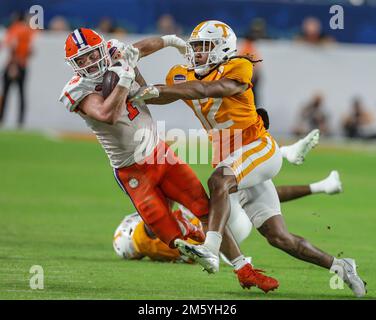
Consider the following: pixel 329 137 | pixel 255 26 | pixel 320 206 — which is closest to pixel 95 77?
pixel 320 206

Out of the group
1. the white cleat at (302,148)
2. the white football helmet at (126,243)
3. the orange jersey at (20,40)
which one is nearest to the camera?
the white cleat at (302,148)

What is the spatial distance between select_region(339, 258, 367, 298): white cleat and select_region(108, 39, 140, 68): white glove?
2.16 m

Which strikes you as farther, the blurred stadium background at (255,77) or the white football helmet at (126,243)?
the blurred stadium background at (255,77)

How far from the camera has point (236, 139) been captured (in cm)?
835

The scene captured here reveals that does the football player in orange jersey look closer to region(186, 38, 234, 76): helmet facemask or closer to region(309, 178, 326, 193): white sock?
region(186, 38, 234, 76): helmet facemask

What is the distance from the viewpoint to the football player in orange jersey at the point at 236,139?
26.2ft

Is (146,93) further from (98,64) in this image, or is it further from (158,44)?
(158,44)

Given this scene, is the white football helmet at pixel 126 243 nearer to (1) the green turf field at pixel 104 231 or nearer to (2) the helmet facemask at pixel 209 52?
(1) the green turf field at pixel 104 231

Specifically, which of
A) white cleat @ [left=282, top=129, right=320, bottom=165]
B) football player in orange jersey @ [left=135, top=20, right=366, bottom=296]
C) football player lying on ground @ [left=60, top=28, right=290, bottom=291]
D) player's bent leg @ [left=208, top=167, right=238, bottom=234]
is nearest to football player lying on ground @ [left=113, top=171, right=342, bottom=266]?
white cleat @ [left=282, top=129, right=320, bottom=165]

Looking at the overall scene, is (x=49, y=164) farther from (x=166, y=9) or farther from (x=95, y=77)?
(x=95, y=77)

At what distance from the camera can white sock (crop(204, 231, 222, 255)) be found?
7720mm

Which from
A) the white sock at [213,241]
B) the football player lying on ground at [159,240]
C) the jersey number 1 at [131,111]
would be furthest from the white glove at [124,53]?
the football player lying on ground at [159,240]

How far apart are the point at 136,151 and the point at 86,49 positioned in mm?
857

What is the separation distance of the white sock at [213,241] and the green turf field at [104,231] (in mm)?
358
